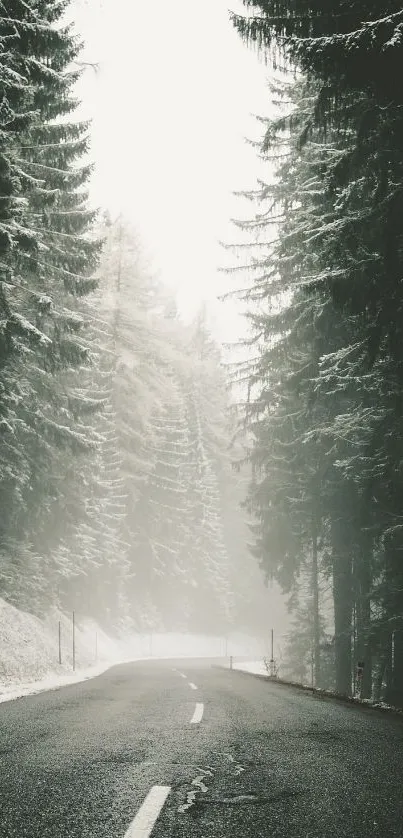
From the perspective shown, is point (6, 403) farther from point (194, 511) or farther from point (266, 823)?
point (194, 511)

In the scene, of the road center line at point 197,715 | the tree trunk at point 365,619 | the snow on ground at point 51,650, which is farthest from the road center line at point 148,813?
the tree trunk at point 365,619

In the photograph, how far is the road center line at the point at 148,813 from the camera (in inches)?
123

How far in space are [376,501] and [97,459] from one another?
16.7 m

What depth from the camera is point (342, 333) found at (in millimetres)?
15555

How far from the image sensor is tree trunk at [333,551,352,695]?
17.0 m

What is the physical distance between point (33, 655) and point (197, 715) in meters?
11.3

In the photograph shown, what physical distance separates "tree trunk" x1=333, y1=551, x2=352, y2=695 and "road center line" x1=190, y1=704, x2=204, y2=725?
28.6ft

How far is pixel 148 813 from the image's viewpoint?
11.3 ft

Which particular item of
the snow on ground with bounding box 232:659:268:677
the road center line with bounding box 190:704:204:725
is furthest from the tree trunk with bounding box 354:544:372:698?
the snow on ground with bounding box 232:659:268:677

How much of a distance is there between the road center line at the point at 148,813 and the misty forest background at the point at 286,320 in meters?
7.44

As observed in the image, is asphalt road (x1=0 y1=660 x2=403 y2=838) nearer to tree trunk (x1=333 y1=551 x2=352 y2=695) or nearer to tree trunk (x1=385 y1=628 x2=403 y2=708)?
tree trunk (x1=385 y1=628 x2=403 y2=708)

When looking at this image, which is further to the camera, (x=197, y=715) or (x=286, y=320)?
(x=286, y=320)

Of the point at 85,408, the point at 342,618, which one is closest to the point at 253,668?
the point at 342,618

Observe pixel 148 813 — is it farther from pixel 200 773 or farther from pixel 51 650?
pixel 51 650
